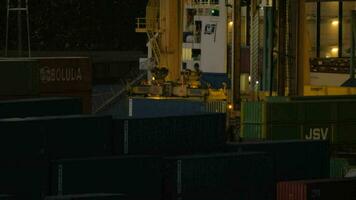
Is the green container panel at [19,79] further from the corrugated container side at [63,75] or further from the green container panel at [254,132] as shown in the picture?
the green container panel at [254,132]

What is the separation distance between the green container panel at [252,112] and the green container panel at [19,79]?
7202 millimetres

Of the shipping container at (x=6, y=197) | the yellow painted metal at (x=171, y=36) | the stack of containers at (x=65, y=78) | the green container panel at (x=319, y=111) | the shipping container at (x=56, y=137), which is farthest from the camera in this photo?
the yellow painted metal at (x=171, y=36)

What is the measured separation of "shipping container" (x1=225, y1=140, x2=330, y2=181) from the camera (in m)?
29.8

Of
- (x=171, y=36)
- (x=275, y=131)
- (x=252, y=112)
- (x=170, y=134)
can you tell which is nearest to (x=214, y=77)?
(x=171, y=36)

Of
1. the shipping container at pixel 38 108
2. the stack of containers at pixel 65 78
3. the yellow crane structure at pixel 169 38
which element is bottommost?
the shipping container at pixel 38 108

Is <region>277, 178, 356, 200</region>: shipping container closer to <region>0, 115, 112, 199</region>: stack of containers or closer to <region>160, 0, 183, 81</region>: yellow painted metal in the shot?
<region>0, 115, 112, 199</region>: stack of containers

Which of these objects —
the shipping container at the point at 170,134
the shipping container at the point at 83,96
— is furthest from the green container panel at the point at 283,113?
the shipping container at the point at 170,134

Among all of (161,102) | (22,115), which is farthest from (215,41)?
(22,115)

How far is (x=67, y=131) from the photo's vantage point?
26.2m

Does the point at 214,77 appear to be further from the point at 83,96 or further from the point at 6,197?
the point at 6,197

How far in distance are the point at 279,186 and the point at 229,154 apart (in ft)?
5.55

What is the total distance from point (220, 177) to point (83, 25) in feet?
281

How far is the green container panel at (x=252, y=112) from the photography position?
38.1 metres

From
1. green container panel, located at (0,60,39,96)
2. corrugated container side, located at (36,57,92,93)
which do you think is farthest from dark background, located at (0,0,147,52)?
green container panel, located at (0,60,39,96)
